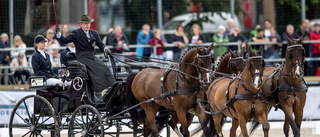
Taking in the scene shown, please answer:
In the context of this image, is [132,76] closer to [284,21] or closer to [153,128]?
[153,128]

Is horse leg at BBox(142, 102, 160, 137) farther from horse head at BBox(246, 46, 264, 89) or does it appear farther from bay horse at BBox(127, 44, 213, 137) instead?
horse head at BBox(246, 46, 264, 89)

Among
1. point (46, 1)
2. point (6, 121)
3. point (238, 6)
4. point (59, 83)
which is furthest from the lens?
point (238, 6)

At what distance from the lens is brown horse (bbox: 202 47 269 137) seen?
866 cm

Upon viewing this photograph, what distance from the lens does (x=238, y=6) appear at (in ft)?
62.9

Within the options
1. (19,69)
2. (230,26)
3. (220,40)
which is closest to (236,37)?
(220,40)

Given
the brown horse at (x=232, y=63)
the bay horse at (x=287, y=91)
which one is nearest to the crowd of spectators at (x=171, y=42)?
the brown horse at (x=232, y=63)

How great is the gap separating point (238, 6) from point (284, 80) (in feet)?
31.0

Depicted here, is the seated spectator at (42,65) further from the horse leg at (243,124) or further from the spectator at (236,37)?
the spectator at (236,37)

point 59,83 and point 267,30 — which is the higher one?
point 267,30

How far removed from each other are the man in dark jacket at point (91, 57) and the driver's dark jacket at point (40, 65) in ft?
2.21

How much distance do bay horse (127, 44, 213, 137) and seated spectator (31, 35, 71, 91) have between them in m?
1.70

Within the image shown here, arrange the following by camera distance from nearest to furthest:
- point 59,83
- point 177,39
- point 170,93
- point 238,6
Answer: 1. point 170,93
2. point 59,83
3. point 177,39
4. point 238,6

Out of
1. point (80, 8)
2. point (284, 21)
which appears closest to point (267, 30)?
point (284, 21)

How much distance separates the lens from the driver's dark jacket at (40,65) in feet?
36.0
